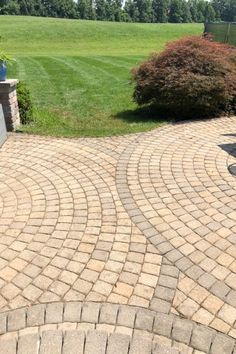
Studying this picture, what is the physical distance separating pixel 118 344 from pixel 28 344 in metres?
0.90

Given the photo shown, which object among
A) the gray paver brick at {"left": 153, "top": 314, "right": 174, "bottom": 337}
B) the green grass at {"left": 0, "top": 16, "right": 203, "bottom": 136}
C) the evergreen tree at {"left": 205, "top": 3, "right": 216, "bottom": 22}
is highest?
the gray paver brick at {"left": 153, "top": 314, "right": 174, "bottom": 337}

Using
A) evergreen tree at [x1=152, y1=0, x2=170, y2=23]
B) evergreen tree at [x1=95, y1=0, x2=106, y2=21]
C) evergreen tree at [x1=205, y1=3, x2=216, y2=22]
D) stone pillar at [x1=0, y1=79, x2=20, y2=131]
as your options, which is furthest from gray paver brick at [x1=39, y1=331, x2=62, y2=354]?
evergreen tree at [x1=205, y1=3, x2=216, y2=22]

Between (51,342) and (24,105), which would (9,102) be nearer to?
(24,105)

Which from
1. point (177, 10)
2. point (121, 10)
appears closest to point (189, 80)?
point (121, 10)

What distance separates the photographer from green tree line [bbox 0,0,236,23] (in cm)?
9712

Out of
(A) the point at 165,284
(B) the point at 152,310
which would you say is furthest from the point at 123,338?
(A) the point at 165,284

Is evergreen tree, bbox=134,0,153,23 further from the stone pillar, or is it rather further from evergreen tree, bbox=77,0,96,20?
the stone pillar

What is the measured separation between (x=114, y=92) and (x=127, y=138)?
6207 millimetres

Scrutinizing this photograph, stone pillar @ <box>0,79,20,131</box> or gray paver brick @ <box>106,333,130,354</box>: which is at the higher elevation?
stone pillar @ <box>0,79,20,131</box>

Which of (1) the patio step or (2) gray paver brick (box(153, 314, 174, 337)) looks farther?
(2) gray paver brick (box(153, 314, 174, 337))

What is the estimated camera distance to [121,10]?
104m

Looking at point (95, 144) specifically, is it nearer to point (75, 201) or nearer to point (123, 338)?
point (75, 201)

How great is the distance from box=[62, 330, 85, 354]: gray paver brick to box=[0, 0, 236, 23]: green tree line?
99834 mm

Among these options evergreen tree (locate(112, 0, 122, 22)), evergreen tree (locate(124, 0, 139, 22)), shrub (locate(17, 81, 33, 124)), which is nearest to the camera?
shrub (locate(17, 81, 33, 124))
